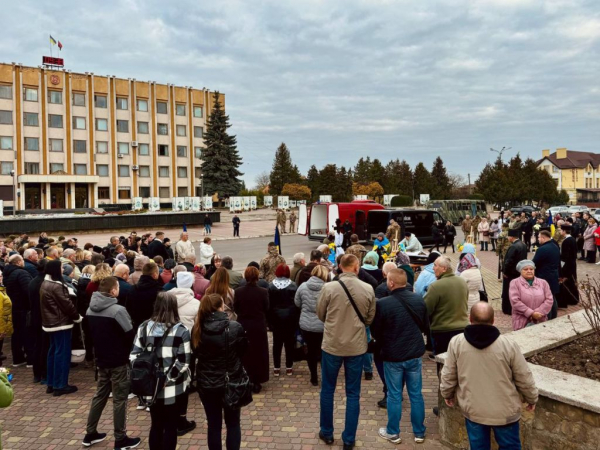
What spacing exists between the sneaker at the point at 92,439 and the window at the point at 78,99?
2464 inches

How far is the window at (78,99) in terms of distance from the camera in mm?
58906

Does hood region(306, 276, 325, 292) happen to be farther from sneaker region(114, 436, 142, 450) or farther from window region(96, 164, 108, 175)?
window region(96, 164, 108, 175)

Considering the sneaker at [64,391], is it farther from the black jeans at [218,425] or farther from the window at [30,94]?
the window at [30,94]

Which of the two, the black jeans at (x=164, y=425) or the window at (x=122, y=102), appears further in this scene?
the window at (x=122, y=102)

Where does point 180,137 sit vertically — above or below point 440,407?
above

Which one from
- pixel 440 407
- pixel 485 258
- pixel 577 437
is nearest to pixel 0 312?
pixel 440 407

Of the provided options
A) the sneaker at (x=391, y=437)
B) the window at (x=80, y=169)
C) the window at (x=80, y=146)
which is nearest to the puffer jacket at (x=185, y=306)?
the sneaker at (x=391, y=437)

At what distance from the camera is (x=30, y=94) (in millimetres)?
56094

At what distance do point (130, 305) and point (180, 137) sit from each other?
6363 centimetres

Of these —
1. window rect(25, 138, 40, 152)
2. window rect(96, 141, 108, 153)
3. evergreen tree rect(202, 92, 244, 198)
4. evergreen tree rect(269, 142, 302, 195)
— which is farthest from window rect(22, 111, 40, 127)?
evergreen tree rect(269, 142, 302, 195)

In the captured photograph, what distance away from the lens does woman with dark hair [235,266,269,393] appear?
19.9ft

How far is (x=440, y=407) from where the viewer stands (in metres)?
4.94

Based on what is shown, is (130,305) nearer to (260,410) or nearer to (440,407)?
(260,410)

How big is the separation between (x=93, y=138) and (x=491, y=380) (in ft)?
212
